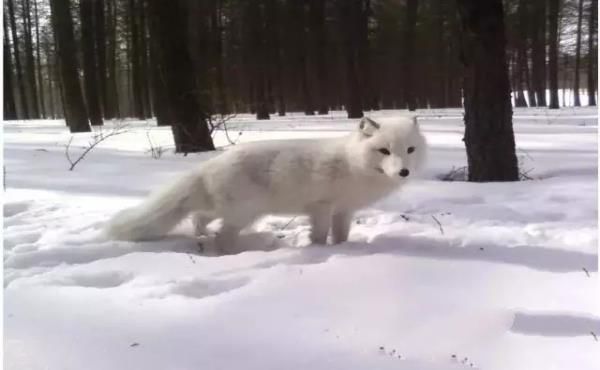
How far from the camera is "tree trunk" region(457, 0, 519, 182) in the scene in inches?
203

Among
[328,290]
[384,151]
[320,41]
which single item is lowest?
[328,290]

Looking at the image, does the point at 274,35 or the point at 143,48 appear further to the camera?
the point at 274,35

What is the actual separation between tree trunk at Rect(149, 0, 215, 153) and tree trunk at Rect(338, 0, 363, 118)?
10.8 m

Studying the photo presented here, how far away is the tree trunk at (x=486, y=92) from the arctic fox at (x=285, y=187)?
5.66 feet

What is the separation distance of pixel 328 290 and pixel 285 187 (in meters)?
1.35

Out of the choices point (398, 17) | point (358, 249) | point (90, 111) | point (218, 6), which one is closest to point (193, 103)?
point (358, 249)

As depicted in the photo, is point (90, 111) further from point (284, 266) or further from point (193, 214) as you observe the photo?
point (284, 266)

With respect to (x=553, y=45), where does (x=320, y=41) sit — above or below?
above

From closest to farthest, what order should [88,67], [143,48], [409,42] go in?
[88,67], [143,48], [409,42]

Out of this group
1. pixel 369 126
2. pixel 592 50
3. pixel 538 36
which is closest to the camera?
pixel 369 126

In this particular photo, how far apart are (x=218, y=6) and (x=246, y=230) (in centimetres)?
2370

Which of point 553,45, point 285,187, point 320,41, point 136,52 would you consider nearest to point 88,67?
point 136,52

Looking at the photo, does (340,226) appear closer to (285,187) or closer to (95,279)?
(285,187)

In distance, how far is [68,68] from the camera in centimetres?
1375
